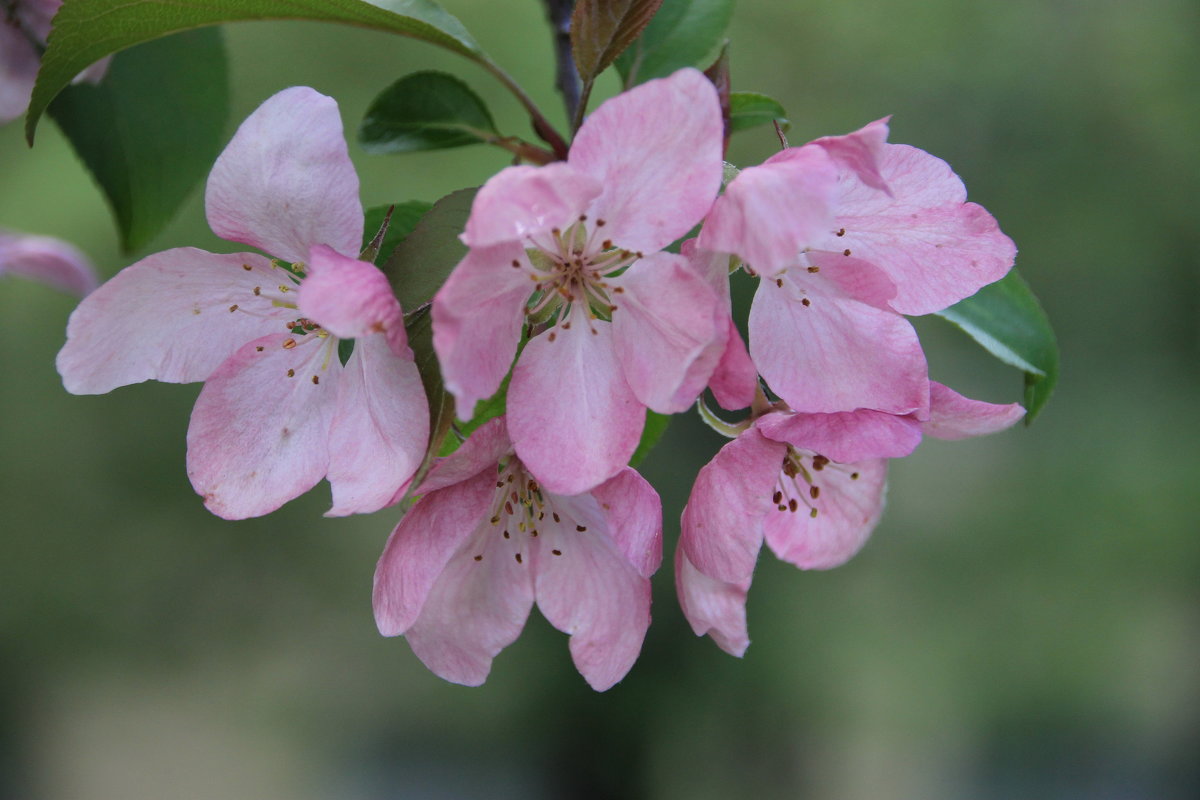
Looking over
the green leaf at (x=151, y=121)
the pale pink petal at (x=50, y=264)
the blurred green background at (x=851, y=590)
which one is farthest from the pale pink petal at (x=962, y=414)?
the blurred green background at (x=851, y=590)

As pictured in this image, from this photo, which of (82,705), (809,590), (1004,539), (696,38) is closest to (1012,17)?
(1004,539)

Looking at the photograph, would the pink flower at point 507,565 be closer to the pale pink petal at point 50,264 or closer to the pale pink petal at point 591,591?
the pale pink petal at point 591,591

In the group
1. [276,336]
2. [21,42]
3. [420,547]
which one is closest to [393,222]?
[276,336]

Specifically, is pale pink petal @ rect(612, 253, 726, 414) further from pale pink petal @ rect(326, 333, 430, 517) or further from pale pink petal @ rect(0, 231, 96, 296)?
pale pink petal @ rect(0, 231, 96, 296)

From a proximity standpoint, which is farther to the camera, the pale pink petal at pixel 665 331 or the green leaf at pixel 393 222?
the green leaf at pixel 393 222

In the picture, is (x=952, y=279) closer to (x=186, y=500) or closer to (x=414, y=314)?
(x=414, y=314)

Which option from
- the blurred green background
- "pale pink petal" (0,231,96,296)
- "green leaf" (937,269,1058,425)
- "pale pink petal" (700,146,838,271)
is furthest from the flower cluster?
the blurred green background

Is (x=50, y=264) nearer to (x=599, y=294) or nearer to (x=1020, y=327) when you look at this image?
(x=599, y=294)
